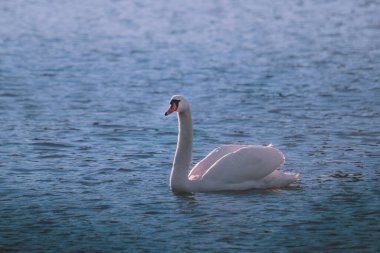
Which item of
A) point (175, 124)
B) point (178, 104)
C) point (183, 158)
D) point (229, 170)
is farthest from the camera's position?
point (175, 124)

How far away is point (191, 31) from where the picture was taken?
108 ft

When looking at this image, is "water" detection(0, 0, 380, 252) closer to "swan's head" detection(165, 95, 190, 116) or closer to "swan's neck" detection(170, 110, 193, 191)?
"swan's neck" detection(170, 110, 193, 191)

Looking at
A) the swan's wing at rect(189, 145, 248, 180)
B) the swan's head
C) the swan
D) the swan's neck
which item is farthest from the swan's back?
the swan's head

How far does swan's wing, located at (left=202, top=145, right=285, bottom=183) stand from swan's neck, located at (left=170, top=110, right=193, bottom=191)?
0.27 m

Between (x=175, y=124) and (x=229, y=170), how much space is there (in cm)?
525

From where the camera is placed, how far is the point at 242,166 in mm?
14555

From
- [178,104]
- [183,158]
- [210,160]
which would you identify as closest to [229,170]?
[210,160]

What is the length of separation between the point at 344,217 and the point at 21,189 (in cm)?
414

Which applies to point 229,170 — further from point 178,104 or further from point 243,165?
point 178,104

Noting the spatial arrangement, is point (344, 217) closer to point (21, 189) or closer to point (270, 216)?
point (270, 216)

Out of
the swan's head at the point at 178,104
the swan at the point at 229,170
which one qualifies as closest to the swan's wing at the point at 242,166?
the swan at the point at 229,170

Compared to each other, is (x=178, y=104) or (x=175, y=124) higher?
(x=178, y=104)

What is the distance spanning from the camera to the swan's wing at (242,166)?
14.5 m

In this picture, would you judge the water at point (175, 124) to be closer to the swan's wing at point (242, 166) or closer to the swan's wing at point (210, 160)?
the swan's wing at point (242, 166)
